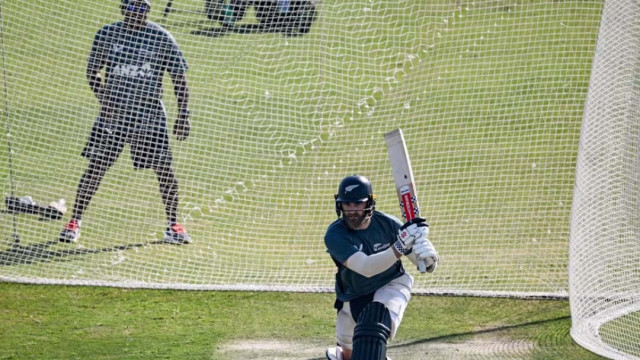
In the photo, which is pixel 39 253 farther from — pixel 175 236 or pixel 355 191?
pixel 355 191

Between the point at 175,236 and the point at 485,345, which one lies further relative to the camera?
the point at 175,236

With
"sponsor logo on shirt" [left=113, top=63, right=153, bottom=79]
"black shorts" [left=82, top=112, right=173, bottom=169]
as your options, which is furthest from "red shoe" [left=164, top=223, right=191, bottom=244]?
"sponsor logo on shirt" [left=113, top=63, right=153, bottom=79]

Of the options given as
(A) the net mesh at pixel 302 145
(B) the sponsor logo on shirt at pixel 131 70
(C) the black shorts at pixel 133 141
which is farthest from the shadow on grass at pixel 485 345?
(B) the sponsor logo on shirt at pixel 131 70

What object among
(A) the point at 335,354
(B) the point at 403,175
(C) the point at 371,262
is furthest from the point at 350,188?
(A) the point at 335,354

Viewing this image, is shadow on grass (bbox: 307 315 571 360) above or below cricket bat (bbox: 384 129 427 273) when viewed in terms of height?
below

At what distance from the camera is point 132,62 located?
8.72m

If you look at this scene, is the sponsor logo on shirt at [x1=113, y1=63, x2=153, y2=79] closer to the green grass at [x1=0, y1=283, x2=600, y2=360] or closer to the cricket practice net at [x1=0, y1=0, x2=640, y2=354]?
the cricket practice net at [x1=0, y1=0, x2=640, y2=354]

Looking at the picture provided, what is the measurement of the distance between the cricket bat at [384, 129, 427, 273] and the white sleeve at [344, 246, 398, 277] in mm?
279

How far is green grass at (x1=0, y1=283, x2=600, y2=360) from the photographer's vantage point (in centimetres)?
671

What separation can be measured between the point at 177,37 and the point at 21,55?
5.41 ft

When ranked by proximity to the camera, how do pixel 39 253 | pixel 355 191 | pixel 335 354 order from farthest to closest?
pixel 39 253
pixel 335 354
pixel 355 191

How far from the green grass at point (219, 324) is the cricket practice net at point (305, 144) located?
235 mm

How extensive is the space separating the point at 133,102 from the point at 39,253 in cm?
150

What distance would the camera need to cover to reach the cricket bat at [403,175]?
5516 mm
